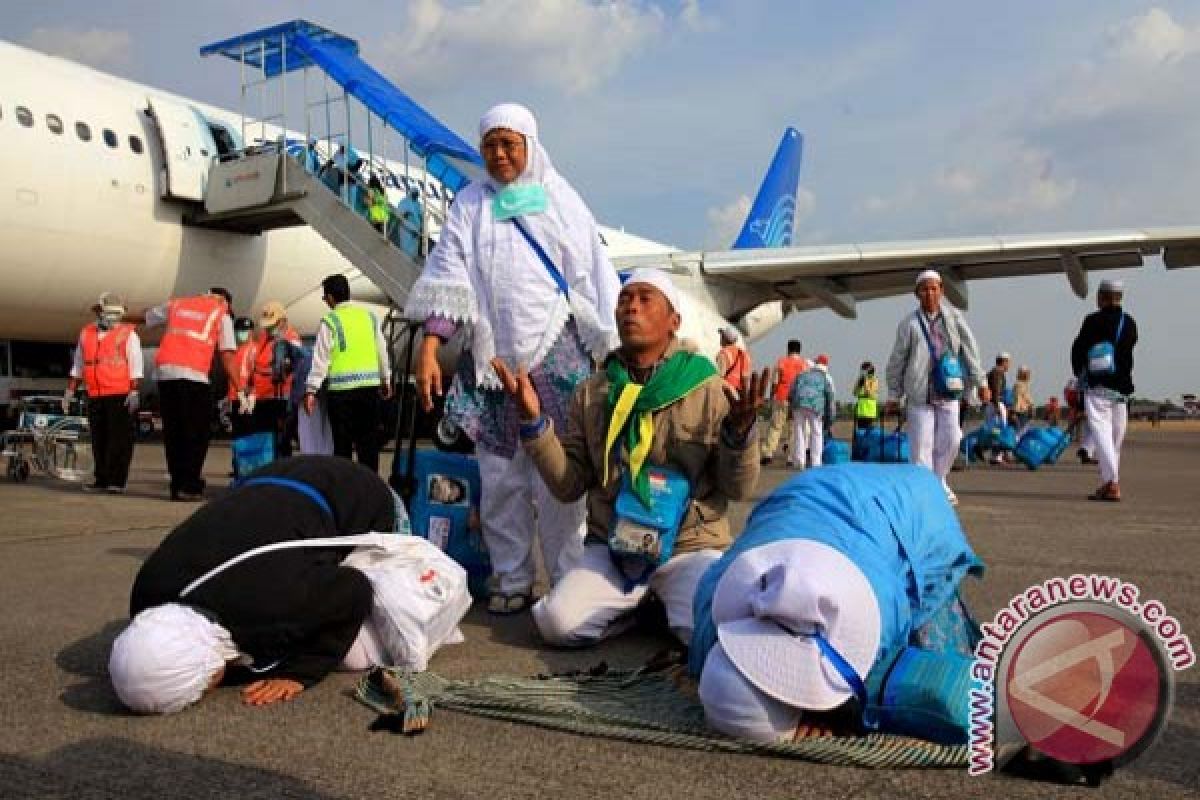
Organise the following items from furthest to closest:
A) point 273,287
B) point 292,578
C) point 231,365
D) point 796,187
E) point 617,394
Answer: point 796,187 → point 273,287 → point 231,365 → point 617,394 → point 292,578

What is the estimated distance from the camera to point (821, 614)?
7.06ft

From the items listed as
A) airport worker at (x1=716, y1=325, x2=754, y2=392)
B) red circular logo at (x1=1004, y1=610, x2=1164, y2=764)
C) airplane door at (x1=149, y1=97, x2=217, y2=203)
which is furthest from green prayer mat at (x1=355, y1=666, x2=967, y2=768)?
airplane door at (x1=149, y1=97, x2=217, y2=203)

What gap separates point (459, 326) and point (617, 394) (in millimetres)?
914

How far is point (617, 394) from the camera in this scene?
131 inches

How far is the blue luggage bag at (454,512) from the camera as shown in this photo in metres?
4.09

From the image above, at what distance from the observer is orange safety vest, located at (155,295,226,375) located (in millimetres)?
7727

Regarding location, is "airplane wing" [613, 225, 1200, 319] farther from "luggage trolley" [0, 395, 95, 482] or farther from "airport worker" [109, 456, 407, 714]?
"airport worker" [109, 456, 407, 714]

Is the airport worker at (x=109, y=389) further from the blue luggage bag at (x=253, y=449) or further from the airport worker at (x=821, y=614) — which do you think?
the airport worker at (x=821, y=614)

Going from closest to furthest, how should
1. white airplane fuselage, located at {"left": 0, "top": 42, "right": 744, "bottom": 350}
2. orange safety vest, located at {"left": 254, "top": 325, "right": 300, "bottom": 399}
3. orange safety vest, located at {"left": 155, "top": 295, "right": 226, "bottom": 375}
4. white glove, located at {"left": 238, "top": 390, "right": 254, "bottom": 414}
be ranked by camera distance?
orange safety vest, located at {"left": 155, "top": 295, "right": 226, "bottom": 375} → white glove, located at {"left": 238, "top": 390, "right": 254, "bottom": 414} → orange safety vest, located at {"left": 254, "top": 325, "right": 300, "bottom": 399} → white airplane fuselage, located at {"left": 0, "top": 42, "right": 744, "bottom": 350}

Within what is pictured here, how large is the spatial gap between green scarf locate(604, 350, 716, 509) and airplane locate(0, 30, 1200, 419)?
435 cm

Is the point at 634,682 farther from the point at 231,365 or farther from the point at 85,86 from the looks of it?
the point at 85,86

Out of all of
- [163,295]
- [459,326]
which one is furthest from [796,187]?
[459,326]

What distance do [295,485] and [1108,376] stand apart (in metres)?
7.10

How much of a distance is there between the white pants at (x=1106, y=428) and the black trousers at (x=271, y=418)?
6.17 m
